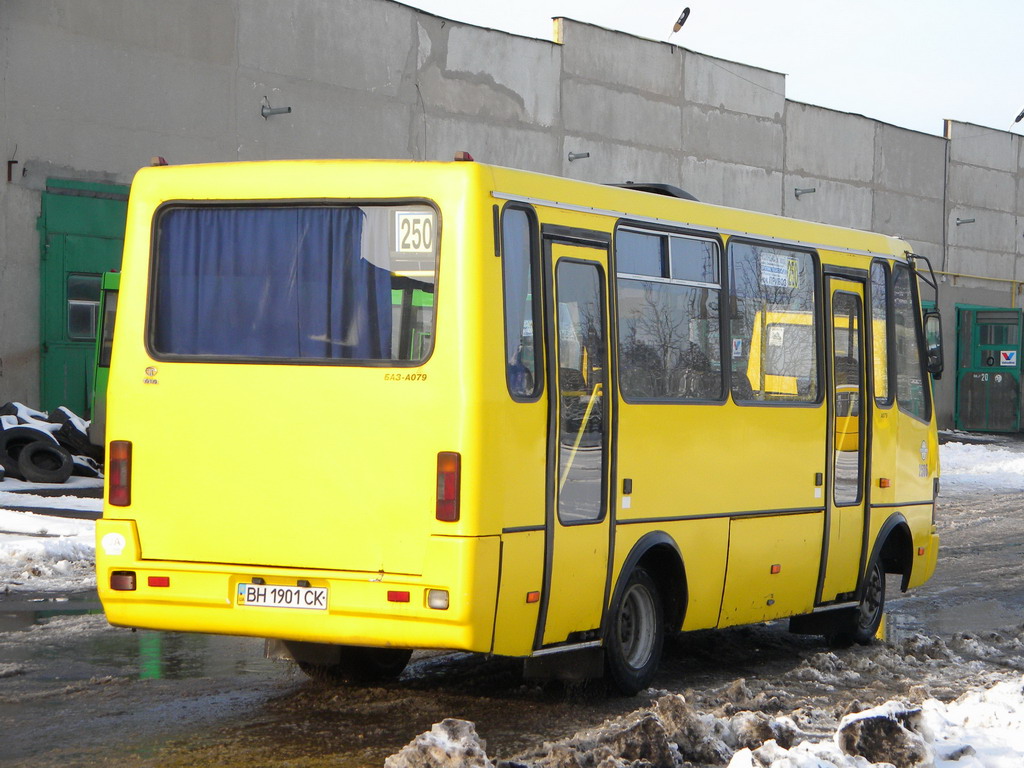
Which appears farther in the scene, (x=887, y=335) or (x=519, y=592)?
(x=887, y=335)

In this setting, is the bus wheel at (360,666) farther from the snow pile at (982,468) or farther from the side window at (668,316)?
the snow pile at (982,468)

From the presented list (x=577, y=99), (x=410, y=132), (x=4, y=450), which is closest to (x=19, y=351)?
(x=4, y=450)

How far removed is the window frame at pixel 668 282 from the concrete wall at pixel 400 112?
18647 millimetres

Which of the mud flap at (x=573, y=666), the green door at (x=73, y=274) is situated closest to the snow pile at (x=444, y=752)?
the mud flap at (x=573, y=666)

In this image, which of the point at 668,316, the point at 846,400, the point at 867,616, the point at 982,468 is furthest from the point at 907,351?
the point at 982,468

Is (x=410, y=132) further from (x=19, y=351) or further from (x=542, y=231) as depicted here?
(x=542, y=231)

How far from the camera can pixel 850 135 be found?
159 ft

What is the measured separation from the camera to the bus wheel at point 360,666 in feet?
29.5

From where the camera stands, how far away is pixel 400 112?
108 ft

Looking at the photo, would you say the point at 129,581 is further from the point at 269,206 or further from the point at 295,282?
the point at 269,206

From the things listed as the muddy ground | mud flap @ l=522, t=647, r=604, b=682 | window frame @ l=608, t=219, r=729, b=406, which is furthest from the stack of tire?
mud flap @ l=522, t=647, r=604, b=682

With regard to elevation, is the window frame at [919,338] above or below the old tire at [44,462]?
above

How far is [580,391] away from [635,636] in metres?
1.58

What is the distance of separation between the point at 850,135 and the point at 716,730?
4322 cm
